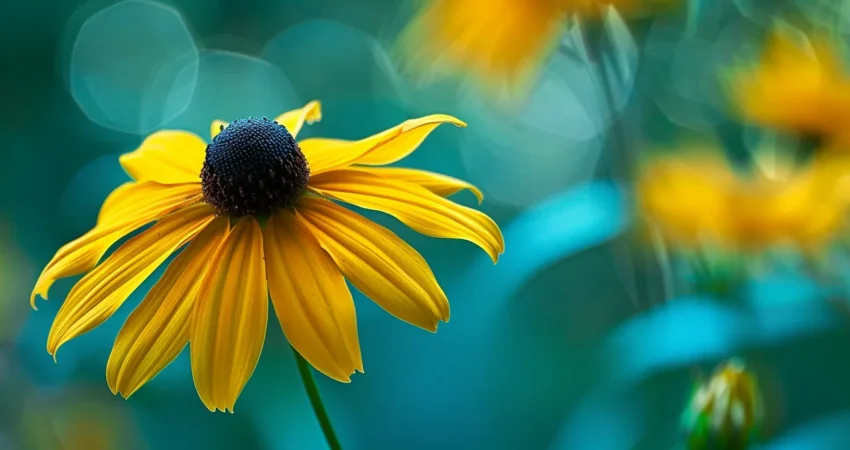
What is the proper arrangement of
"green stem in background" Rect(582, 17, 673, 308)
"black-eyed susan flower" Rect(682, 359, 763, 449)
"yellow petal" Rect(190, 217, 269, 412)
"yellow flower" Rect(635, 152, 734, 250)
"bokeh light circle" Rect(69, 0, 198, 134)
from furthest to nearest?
"bokeh light circle" Rect(69, 0, 198, 134) → "yellow flower" Rect(635, 152, 734, 250) → "green stem in background" Rect(582, 17, 673, 308) → "black-eyed susan flower" Rect(682, 359, 763, 449) → "yellow petal" Rect(190, 217, 269, 412)

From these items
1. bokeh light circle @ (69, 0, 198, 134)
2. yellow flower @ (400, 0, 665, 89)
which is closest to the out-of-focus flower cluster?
yellow flower @ (400, 0, 665, 89)

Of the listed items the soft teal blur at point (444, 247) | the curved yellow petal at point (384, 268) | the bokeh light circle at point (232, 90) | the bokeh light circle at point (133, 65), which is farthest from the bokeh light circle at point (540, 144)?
the curved yellow petal at point (384, 268)

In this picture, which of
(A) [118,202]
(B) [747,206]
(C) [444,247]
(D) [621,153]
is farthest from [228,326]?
(C) [444,247]

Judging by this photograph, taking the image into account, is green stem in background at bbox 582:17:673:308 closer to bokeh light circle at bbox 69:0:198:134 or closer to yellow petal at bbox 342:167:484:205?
yellow petal at bbox 342:167:484:205

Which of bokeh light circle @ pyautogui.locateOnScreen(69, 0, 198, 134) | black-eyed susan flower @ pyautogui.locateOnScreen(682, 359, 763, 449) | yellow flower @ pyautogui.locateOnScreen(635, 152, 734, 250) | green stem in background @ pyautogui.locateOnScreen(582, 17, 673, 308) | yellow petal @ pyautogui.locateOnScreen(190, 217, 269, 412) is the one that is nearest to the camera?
yellow petal @ pyautogui.locateOnScreen(190, 217, 269, 412)

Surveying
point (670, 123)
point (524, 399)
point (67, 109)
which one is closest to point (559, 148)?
point (670, 123)

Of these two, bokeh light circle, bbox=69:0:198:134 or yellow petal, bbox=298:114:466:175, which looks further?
bokeh light circle, bbox=69:0:198:134

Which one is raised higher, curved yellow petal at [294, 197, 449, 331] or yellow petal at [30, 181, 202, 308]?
yellow petal at [30, 181, 202, 308]
